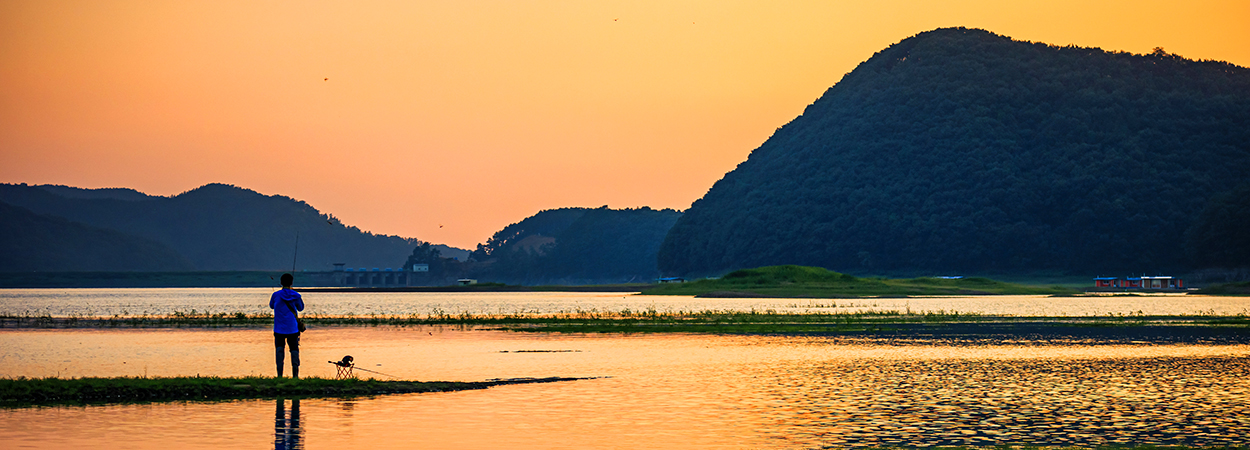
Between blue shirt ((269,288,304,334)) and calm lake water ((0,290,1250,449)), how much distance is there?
2.56 metres

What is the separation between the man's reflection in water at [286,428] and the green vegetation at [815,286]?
126 metres

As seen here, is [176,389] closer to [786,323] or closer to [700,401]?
[700,401]

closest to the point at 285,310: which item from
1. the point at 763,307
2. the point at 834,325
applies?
the point at 834,325

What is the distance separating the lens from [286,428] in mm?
20797

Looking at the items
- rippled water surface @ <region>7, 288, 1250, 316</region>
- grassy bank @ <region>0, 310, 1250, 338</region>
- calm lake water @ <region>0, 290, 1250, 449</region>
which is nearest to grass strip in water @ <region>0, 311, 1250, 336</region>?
grassy bank @ <region>0, 310, 1250, 338</region>

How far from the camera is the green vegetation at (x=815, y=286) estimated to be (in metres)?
156

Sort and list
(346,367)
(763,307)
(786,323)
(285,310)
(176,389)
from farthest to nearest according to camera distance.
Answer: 1. (763,307)
2. (786,323)
3. (346,367)
4. (285,310)
5. (176,389)

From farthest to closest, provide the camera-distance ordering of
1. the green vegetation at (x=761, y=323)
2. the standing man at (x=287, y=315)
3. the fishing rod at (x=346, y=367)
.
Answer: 1. the green vegetation at (x=761, y=323)
2. the fishing rod at (x=346, y=367)
3. the standing man at (x=287, y=315)

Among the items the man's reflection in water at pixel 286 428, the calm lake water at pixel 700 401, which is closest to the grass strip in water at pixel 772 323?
the calm lake water at pixel 700 401

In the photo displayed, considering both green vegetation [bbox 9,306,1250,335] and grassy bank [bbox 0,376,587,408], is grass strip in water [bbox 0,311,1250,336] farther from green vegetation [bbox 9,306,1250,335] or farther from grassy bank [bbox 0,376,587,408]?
grassy bank [bbox 0,376,587,408]

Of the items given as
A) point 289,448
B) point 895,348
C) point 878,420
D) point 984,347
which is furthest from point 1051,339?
point 289,448

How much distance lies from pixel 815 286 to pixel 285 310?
468 ft

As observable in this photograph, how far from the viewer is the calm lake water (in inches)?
781

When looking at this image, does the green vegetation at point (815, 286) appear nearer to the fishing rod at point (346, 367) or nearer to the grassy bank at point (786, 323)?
the grassy bank at point (786, 323)
